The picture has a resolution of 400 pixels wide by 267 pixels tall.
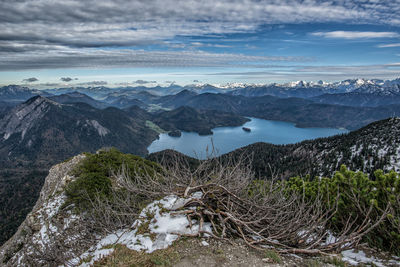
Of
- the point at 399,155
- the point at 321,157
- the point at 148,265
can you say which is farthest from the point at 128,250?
the point at 321,157

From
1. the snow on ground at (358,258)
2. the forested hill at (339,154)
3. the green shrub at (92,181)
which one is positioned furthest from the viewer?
the forested hill at (339,154)

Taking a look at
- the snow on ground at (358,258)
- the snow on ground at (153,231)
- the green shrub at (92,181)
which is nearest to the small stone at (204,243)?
the snow on ground at (153,231)

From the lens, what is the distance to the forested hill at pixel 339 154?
80.8 metres

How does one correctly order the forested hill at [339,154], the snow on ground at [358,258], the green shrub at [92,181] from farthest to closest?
the forested hill at [339,154]
the green shrub at [92,181]
the snow on ground at [358,258]

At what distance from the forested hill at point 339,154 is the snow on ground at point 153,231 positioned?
59705mm

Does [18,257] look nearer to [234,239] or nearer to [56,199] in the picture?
[56,199]

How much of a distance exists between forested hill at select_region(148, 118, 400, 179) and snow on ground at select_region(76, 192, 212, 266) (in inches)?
2351

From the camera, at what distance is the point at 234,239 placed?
24.8 feet

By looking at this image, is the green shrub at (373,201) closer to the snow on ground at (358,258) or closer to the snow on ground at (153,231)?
the snow on ground at (358,258)

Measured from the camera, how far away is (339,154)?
9488 cm

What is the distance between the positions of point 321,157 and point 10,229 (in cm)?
12032

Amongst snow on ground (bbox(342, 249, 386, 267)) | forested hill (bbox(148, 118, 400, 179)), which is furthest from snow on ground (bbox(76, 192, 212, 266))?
forested hill (bbox(148, 118, 400, 179))

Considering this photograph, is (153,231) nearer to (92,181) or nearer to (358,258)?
(358,258)

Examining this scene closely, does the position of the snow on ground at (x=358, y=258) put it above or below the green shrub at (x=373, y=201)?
below
